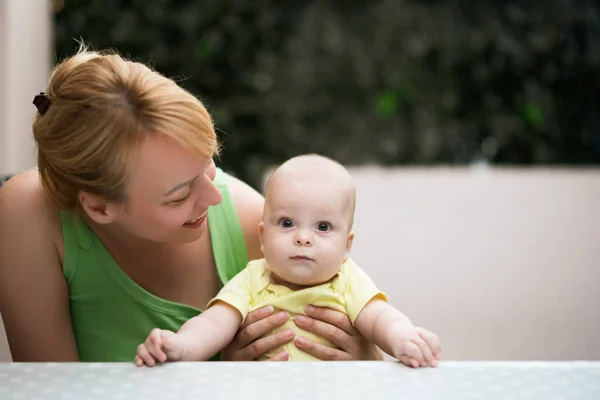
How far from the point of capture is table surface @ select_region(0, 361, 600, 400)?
90cm

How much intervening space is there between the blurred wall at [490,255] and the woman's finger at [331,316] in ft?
4.93

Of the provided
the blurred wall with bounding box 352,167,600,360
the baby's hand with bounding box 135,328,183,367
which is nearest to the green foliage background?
the blurred wall with bounding box 352,167,600,360

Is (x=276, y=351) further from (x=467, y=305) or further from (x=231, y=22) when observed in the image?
(x=231, y=22)

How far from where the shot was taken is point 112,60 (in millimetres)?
1393

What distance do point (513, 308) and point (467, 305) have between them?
166 mm

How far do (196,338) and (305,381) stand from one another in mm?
358

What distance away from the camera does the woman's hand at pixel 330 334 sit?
1349 millimetres

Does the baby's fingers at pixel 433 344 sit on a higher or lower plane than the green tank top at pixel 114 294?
higher

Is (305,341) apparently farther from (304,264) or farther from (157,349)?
(157,349)

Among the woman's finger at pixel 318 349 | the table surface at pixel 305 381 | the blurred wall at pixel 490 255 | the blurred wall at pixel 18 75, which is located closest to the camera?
the table surface at pixel 305 381

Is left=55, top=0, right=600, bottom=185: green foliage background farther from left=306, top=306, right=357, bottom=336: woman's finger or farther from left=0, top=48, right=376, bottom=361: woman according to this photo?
left=306, top=306, right=357, bottom=336: woman's finger

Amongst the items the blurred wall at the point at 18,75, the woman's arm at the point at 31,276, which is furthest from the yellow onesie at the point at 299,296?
the blurred wall at the point at 18,75

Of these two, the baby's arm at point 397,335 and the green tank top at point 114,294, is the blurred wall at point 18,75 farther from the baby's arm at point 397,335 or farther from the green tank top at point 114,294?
the baby's arm at point 397,335

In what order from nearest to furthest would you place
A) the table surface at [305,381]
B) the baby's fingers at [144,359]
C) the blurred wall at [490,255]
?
the table surface at [305,381]
the baby's fingers at [144,359]
the blurred wall at [490,255]
